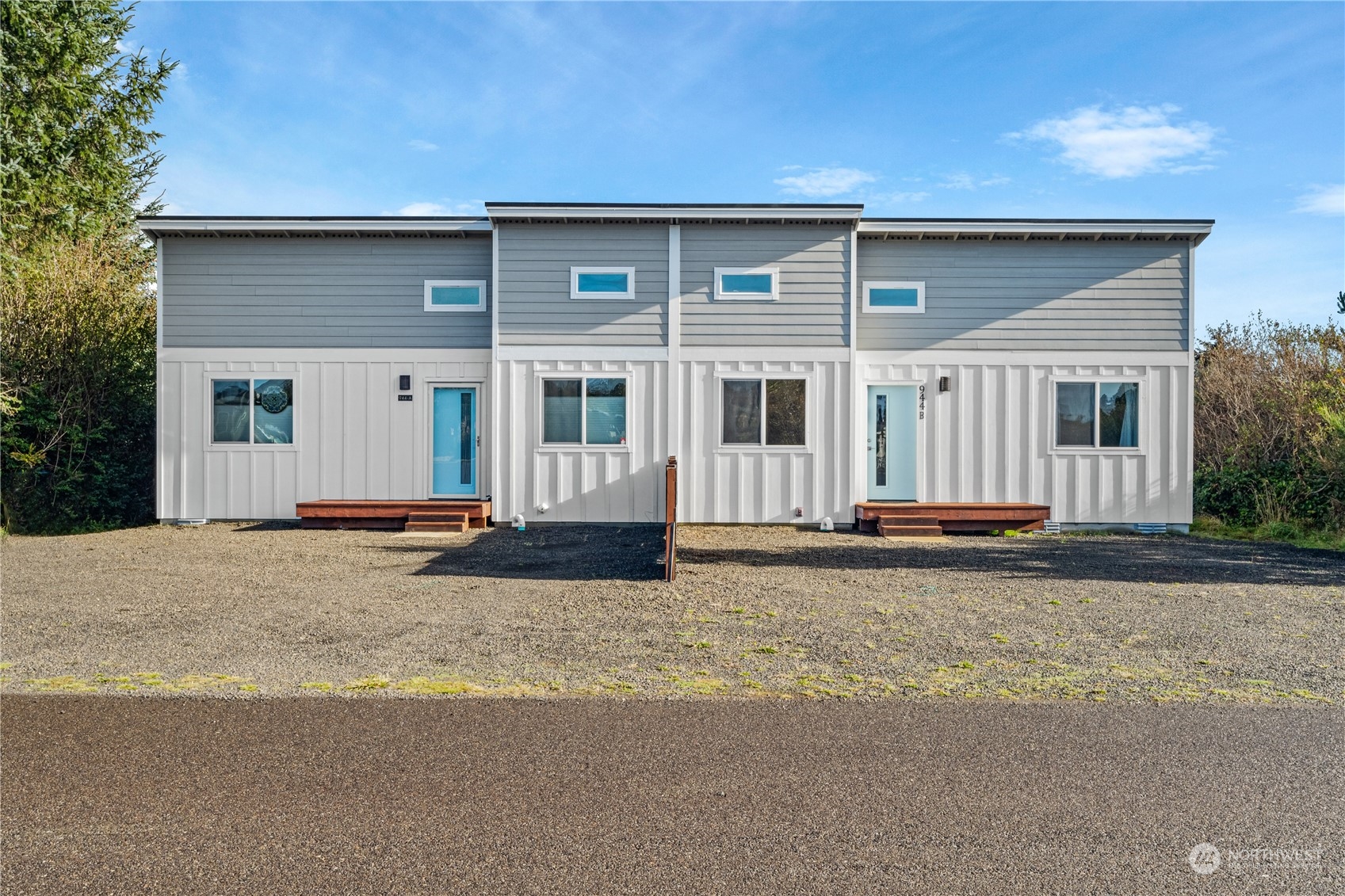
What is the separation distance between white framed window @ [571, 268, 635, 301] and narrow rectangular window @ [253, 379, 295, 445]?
4348 mm

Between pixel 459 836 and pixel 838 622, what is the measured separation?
3960 millimetres

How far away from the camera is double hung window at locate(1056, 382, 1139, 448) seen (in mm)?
12875

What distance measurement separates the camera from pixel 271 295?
1300 cm

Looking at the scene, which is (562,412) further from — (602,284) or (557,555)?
(557,555)

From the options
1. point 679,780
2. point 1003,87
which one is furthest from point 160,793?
point 1003,87

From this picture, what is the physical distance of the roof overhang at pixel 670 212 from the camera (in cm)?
1227

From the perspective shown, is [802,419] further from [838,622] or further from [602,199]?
[838,622]

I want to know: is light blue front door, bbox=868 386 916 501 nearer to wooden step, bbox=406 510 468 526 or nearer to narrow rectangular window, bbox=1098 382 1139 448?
narrow rectangular window, bbox=1098 382 1139 448

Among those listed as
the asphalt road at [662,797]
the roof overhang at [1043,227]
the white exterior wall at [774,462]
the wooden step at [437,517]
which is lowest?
the asphalt road at [662,797]

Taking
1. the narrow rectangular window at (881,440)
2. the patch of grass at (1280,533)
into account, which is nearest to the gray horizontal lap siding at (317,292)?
the narrow rectangular window at (881,440)

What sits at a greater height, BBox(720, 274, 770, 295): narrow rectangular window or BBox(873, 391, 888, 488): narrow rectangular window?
BBox(720, 274, 770, 295): narrow rectangular window

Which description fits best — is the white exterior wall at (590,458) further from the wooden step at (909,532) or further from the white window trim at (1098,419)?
the white window trim at (1098,419)

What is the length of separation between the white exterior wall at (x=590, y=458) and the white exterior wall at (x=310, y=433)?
68 centimetres

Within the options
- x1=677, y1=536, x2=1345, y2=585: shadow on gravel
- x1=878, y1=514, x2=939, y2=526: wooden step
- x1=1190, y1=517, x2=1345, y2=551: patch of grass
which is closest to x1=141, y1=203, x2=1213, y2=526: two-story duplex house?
x1=1190, y1=517, x2=1345, y2=551: patch of grass
